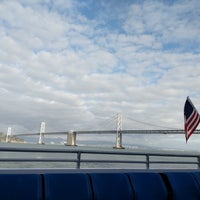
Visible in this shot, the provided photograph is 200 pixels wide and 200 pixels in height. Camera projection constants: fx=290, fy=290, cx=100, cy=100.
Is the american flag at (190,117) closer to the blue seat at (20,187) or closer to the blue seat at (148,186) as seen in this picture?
the blue seat at (148,186)

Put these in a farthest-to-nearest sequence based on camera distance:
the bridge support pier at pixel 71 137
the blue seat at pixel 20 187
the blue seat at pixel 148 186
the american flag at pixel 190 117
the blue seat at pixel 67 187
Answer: the bridge support pier at pixel 71 137 → the american flag at pixel 190 117 → the blue seat at pixel 148 186 → the blue seat at pixel 67 187 → the blue seat at pixel 20 187

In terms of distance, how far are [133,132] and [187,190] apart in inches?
2020

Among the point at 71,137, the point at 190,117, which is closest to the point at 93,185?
the point at 190,117

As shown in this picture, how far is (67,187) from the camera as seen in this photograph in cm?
318

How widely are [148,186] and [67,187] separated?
1.06 metres

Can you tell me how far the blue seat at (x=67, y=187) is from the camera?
3078mm

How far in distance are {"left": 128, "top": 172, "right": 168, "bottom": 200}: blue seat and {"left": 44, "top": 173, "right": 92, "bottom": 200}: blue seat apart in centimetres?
63

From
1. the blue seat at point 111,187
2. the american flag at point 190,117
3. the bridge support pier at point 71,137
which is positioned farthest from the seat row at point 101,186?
the bridge support pier at point 71,137

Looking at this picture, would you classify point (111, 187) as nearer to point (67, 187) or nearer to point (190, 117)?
point (67, 187)

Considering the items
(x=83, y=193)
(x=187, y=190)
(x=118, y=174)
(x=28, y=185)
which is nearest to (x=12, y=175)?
(x=28, y=185)

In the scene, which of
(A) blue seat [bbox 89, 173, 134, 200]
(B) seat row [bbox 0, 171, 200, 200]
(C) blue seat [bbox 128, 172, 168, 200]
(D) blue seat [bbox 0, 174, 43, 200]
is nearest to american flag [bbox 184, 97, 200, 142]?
(B) seat row [bbox 0, 171, 200, 200]

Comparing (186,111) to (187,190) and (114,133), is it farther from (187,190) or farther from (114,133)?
(114,133)

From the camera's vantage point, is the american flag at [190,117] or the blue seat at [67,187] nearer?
the blue seat at [67,187]

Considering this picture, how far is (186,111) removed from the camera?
550 cm
